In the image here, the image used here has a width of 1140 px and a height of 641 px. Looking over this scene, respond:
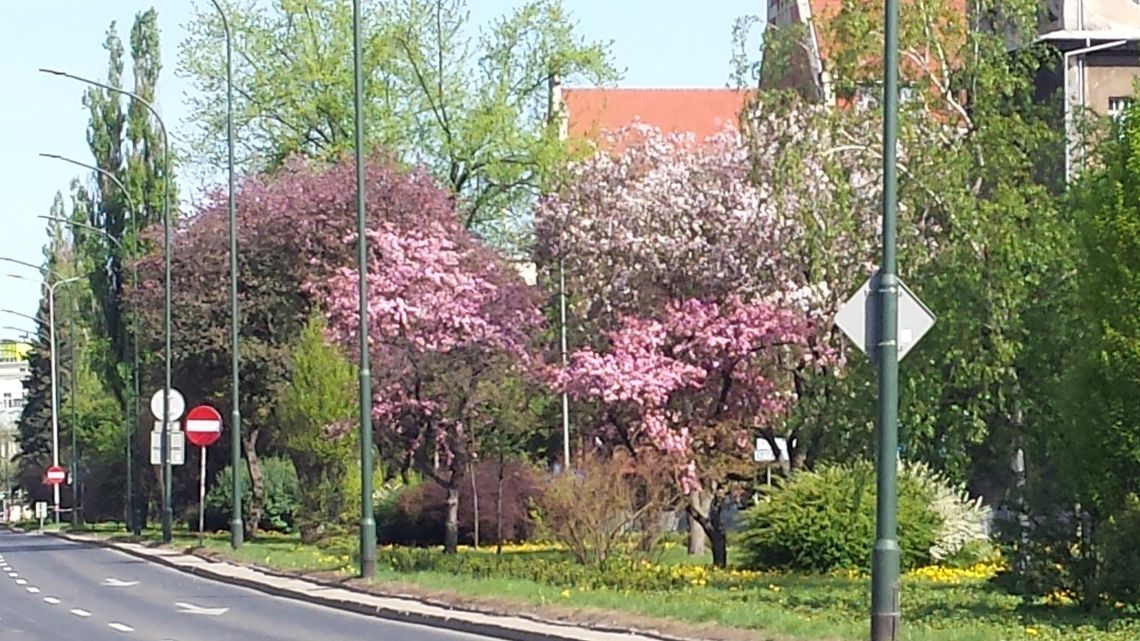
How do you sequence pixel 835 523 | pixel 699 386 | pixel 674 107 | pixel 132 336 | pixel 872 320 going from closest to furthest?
pixel 872 320 → pixel 835 523 → pixel 699 386 → pixel 132 336 → pixel 674 107

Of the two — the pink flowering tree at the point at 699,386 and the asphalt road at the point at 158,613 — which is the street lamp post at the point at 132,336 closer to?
the asphalt road at the point at 158,613

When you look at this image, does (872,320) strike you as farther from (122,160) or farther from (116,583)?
(122,160)

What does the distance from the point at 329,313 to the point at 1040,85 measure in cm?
1566

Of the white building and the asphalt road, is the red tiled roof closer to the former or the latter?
the asphalt road

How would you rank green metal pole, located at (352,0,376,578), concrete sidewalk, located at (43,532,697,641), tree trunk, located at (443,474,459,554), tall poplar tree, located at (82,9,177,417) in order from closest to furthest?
concrete sidewalk, located at (43,532,697,641) < green metal pole, located at (352,0,376,578) < tree trunk, located at (443,474,459,554) < tall poplar tree, located at (82,9,177,417)

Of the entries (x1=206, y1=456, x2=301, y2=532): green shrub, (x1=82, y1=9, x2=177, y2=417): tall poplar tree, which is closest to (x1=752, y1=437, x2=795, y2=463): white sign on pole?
(x1=206, y1=456, x2=301, y2=532): green shrub

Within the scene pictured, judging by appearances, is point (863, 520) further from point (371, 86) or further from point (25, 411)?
point (25, 411)

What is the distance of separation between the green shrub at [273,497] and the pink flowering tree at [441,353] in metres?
20.1

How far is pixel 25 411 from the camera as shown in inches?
4432

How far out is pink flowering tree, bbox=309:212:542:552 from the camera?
36.5m

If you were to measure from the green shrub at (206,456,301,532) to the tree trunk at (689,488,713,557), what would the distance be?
21187mm

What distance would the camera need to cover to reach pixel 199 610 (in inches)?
1071

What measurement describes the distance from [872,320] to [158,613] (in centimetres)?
1306

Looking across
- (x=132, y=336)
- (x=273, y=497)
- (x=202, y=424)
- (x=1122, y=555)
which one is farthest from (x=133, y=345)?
(x=1122, y=555)
